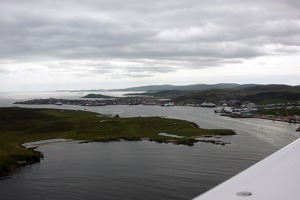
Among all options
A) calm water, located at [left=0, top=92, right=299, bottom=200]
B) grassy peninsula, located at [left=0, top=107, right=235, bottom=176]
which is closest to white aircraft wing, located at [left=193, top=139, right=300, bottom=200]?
calm water, located at [left=0, top=92, right=299, bottom=200]

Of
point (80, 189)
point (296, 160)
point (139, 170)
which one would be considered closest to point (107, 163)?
point (139, 170)

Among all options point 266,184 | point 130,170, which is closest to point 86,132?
point 130,170

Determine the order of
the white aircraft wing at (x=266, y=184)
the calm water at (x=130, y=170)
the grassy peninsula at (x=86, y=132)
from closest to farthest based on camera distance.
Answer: the white aircraft wing at (x=266, y=184) < the calm water at (x=130, y=170) < the grassy peninsula at (x=86, y=132)

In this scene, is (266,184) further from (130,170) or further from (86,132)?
(86,132)

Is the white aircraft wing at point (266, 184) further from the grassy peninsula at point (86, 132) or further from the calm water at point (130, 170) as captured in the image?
the grassy peninsula at point (86, 132)

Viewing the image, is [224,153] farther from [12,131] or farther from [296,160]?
[12,131]

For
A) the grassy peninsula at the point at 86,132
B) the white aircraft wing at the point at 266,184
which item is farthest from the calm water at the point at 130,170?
the white aircraft wing at the point at 266,184
